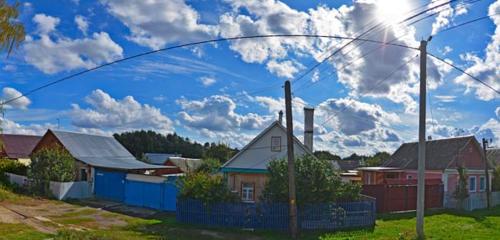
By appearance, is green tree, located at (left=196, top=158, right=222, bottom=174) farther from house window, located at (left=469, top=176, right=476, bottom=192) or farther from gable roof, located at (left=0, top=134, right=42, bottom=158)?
gable roof, located at (left=0, top=134, right=42, bottom=158)

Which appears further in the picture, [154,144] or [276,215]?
[154,144]

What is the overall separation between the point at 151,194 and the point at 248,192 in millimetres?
6020

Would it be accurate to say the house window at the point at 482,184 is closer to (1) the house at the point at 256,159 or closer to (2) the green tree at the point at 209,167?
(1) the house at the point at 256,159

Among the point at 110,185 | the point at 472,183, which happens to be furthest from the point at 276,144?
the point at 472,183

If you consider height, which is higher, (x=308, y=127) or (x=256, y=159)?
(x=308, y=127)

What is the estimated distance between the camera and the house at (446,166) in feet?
110

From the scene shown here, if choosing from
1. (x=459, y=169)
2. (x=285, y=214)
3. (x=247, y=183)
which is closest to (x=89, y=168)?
(x=247, y=183)

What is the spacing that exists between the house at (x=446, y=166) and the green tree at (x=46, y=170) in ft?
74.4

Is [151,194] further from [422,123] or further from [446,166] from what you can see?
[446,166]

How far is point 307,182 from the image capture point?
20.0 m

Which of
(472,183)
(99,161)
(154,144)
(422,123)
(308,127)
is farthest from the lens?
(154,144)

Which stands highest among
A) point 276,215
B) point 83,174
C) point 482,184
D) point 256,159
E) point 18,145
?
point 18,145

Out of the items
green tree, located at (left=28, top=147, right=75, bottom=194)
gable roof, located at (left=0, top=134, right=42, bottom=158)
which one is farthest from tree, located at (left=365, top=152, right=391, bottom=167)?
gable roof, located at (left=0, top=134, right=42, bottom=158)

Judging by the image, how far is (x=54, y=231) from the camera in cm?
1830
